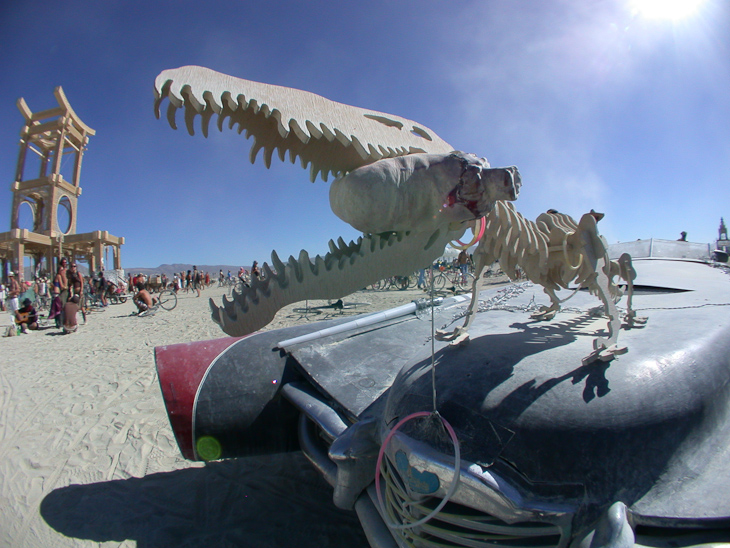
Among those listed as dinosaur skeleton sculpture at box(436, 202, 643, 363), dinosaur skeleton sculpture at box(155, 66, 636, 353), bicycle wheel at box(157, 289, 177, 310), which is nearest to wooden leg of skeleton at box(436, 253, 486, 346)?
dinosaur skeleton sculpture at box(436, 202, 643, 363)

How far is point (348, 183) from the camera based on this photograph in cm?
139

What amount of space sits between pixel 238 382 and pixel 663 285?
4.63 meters

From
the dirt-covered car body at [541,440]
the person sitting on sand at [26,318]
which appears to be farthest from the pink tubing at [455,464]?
the person sitting on sand at [26,318]

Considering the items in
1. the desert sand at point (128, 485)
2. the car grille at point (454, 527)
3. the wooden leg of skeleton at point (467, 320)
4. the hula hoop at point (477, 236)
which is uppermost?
the hula hoop at point (477, 236)

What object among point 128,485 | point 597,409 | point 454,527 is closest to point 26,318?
point 128,485

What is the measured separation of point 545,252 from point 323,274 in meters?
1.67

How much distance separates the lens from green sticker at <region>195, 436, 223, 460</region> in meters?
2.74

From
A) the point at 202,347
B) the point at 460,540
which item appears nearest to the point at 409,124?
the point at 460,540

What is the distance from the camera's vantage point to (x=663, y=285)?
4.16m

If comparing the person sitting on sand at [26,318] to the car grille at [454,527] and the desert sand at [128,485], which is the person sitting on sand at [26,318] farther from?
the car grille at [454,527]

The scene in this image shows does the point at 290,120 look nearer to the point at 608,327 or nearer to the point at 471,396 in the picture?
the point at 471,396

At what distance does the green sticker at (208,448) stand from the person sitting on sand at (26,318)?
10143 mm

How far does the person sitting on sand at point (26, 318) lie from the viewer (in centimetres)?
945

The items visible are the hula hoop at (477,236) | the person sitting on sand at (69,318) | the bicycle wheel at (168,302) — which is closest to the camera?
the hula hoop at (477,236)
